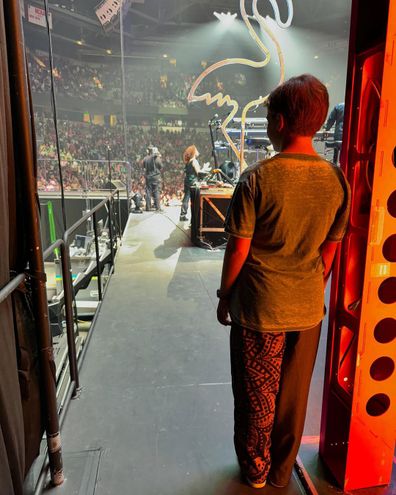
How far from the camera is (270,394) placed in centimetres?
127

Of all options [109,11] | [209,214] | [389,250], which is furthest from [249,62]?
[109,11]

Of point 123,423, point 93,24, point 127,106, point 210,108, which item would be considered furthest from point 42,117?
point 123,423

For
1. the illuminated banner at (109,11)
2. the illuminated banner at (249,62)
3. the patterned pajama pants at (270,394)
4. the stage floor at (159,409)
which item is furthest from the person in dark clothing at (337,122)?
the illuminated banner at (109,11)

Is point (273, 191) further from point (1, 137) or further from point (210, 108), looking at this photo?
point (210, 108)

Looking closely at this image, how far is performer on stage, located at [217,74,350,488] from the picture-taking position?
104cm

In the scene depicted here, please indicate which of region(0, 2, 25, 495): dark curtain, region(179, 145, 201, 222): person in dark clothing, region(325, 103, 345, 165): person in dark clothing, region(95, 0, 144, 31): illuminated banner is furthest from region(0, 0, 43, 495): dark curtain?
region(95, 0, 144, 31): illuminated banner

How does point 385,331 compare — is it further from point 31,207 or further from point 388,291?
point 31,207

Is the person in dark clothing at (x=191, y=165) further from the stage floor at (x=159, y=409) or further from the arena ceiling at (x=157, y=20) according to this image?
the arena ceiling at (x=157, y=20)

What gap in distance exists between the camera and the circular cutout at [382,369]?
132 centimetres

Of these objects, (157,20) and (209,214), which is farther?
(157,20)

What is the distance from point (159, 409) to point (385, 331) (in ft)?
3.81

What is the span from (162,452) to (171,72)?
13.7 m

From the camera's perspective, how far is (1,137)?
3.47 ft

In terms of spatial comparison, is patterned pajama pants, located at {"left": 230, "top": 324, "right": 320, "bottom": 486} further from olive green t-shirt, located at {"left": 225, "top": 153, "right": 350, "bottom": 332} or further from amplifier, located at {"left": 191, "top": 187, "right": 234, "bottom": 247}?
amplifier, located at {"left": 191, "top": 187, "right": 234, "bottom": 247}
